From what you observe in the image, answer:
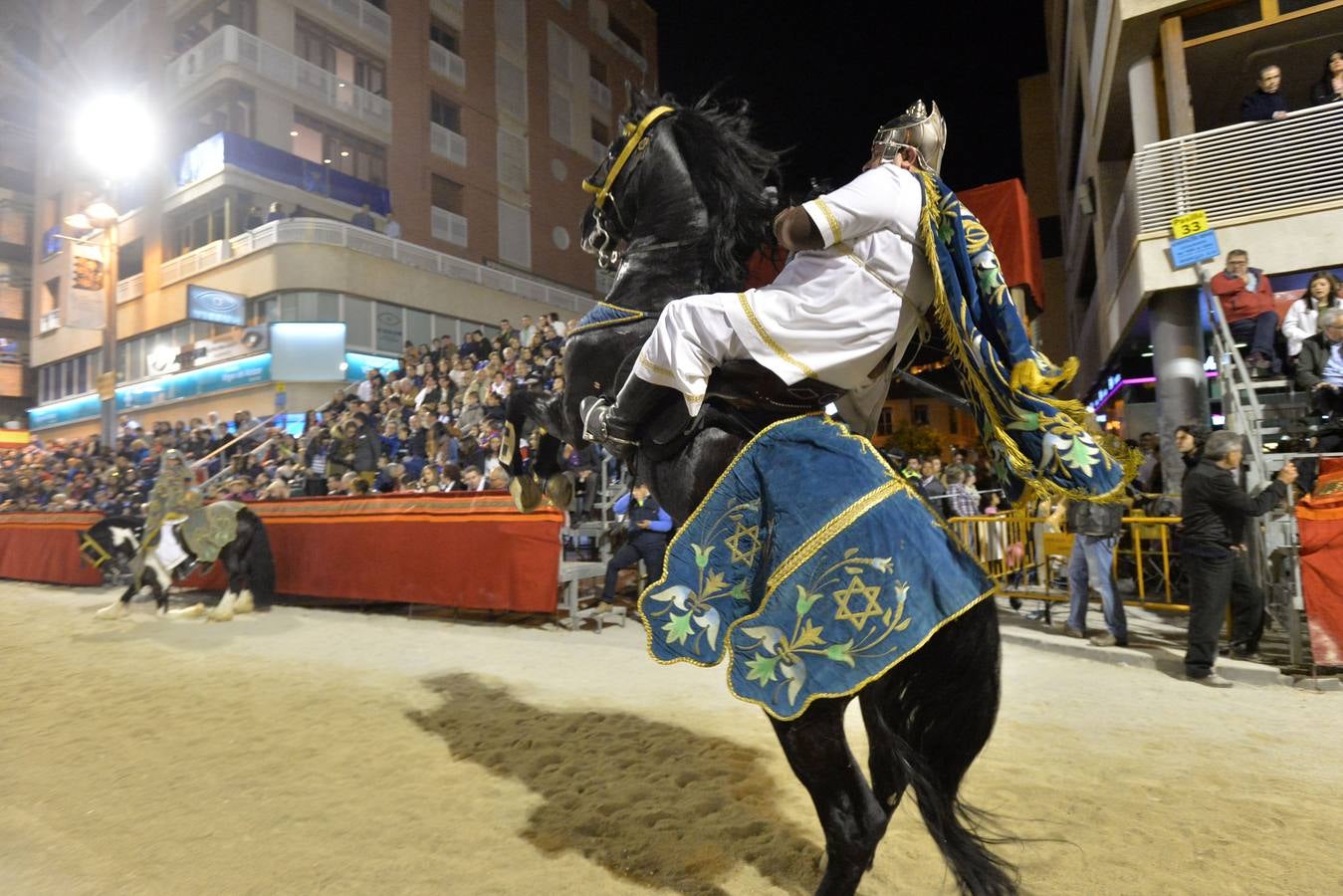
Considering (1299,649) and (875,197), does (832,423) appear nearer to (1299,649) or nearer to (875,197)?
(875,197)

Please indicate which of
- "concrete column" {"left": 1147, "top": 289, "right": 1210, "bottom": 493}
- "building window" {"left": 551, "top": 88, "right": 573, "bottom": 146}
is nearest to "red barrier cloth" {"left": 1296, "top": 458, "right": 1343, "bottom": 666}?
"concrete column" {"left": 1147, "top": 289, "right": 1210, "bottom": 493}

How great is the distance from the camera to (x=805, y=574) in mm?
1853

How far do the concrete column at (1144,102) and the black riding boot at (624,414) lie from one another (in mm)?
11351

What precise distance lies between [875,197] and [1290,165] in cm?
1048

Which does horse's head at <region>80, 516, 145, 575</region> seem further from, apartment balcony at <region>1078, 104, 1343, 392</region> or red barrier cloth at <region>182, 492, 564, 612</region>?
apartment balcony at <region>1078, 104, 1343, 392</region>

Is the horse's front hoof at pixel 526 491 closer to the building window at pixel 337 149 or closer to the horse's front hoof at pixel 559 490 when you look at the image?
the horse's front hoof at pixel 559 490

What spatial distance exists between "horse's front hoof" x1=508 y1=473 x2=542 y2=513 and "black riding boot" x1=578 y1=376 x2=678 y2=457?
731 mm

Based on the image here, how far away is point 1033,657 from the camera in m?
6.10

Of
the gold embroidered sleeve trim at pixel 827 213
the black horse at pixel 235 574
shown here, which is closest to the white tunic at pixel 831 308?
the gold embroidered sleeve trim at pixel 827 213

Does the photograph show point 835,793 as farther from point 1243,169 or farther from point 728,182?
point 1243,169

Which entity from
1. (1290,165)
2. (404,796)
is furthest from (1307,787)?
(1290,165)

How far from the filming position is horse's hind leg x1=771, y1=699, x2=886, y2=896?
1967mm

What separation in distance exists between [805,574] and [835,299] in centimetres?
73

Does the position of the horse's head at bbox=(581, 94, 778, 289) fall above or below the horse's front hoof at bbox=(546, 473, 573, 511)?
above
